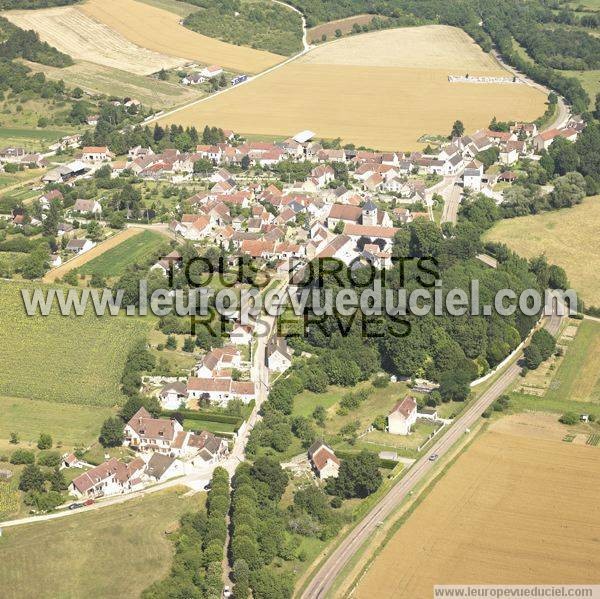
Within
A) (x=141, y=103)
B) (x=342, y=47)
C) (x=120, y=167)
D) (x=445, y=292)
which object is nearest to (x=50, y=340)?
(x=445, y=292)

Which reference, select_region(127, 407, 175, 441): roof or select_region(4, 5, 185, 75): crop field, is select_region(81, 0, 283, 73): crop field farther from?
select_region(127, 407, 175, 441): roof

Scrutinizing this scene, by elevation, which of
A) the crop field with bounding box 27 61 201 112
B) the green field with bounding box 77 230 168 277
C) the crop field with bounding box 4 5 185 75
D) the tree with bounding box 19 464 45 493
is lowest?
the tree with bounding box 19 464 45 493

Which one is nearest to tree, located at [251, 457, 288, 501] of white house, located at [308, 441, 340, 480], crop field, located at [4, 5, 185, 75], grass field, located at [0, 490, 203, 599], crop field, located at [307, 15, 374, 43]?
white house, located at [308, 441, 340, 480]

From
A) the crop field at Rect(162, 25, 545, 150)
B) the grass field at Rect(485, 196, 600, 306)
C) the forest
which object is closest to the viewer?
the grass field at Rect(485, 196, 600, 306)

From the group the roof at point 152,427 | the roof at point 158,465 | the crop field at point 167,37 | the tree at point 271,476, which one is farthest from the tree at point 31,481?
the crop field at point 167,37

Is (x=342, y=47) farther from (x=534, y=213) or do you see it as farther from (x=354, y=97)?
(x=534, y=213)
